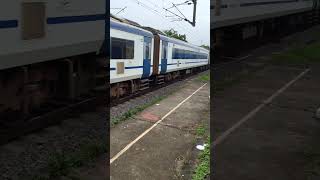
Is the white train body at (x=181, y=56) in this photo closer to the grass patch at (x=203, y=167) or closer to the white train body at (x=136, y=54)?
the white train body at (x=136, y=54)

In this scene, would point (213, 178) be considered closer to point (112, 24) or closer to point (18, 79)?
Result: point (18, 79)

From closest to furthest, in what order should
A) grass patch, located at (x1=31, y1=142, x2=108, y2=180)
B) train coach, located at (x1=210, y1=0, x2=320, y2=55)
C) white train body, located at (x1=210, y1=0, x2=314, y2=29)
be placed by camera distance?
grass patch, located at (x1=31, y1=142, x2=108, y2=180), white train body, located at (x1=210, y1=0, x2=314, y2=29), train coach, located at (x1=210, y1=0, x2=320, y2=55)

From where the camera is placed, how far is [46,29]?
31.0 ft

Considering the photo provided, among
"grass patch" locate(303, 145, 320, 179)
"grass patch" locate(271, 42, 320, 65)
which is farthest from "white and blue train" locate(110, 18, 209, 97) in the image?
"grass patch" locate(303, 145, 320, 179)

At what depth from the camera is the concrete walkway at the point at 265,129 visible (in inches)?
316

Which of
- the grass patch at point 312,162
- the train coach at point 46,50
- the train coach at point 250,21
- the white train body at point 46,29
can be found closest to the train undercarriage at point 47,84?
the train coach at point 46,50

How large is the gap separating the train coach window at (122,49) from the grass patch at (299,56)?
30.8 ft

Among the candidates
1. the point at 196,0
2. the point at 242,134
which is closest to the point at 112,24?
the point at 242,134

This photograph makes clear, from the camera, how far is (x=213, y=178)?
775 centimetres

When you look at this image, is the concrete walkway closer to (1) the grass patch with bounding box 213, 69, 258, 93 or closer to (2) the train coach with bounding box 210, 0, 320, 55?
(1) the grass patch with bounding box 213, 69, 258, 93

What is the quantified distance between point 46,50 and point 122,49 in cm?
567

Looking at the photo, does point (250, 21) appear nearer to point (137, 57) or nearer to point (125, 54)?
point (137, 57)

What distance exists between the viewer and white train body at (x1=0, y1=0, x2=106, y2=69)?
8211mm

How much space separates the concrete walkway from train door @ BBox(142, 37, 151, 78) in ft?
12.8
